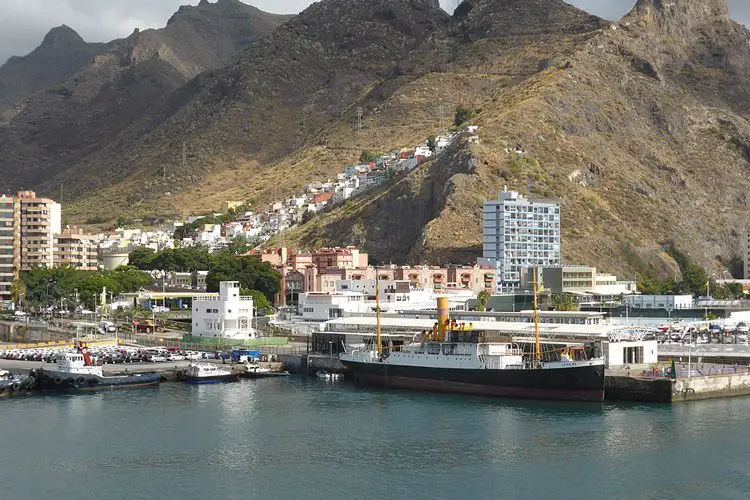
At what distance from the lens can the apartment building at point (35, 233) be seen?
495 feet

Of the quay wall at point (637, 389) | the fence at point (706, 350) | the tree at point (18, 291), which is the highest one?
the tree at point (18, 291)

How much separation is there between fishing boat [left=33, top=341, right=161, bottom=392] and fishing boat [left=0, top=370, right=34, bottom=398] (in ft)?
2.56

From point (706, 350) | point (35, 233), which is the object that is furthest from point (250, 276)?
point (706, 350)

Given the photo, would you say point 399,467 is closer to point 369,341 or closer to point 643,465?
point 643,465

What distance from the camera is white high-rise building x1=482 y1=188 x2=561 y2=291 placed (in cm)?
15562

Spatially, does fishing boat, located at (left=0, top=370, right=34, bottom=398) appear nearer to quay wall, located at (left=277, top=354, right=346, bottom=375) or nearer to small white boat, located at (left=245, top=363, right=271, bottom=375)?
small white boat, located at (left=245, top=363, right=271, bottom=375)

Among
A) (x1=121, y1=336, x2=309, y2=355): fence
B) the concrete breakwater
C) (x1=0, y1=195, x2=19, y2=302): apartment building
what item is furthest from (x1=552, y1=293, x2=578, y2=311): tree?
(x1=0, y1=195, x2=19, y2=302): apartment building

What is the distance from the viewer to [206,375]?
298 feet

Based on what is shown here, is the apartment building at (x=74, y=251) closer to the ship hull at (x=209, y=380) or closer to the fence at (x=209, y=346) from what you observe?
the fence at (x=209, y=346)

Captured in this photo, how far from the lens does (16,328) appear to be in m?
121

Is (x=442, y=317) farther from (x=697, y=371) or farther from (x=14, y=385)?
(x=14, y=385)

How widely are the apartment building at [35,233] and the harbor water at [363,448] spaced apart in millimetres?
71699

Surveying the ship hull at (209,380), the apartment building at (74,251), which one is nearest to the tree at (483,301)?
the ship hull at (209,380)

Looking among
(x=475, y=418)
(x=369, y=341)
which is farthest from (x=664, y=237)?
(x=475, y=418)
